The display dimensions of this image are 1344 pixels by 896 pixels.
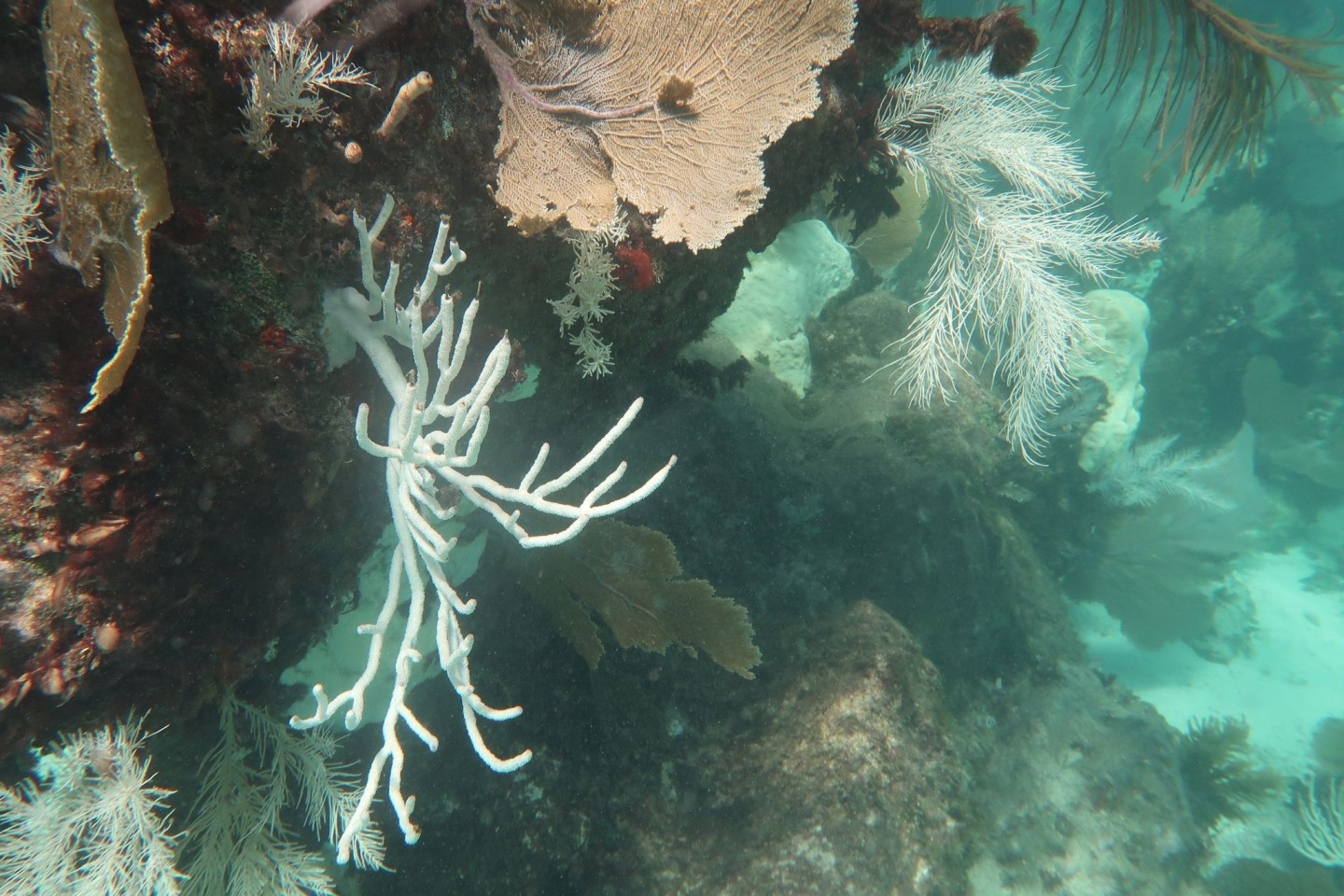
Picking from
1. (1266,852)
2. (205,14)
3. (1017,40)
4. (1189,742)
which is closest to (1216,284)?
(1189,742)

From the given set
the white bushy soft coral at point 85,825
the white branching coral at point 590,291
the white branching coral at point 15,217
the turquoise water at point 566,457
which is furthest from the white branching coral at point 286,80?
the white bushy soft coral at point 85,825

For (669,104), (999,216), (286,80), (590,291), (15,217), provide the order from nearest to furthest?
(15,217) → (286,80) → (669,104) → (590,291) → (999,216)

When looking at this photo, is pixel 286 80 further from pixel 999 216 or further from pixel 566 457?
pixel 999 216

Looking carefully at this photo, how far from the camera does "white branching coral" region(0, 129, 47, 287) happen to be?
1.38 meters

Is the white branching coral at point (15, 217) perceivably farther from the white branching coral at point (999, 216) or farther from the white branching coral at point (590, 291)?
the white branching coral at point (999, 216)

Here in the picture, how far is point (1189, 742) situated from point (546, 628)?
388 inches

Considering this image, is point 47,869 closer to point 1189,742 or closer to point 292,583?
point 292,583

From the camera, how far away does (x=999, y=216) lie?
4055 millimetres

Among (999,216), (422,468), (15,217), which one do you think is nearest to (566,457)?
(422,468)

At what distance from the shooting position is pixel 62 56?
4.13ft

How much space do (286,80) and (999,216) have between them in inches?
165

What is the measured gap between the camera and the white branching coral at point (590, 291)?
242cm

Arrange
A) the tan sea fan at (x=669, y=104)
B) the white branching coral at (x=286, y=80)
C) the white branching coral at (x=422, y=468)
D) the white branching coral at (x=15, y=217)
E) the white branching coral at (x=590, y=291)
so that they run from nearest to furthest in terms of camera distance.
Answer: the white branching coral at (x=15, y=217), the white branching coral at (x=286, y=80), the white branching coral at (x=422, y=468), the tan sea fan at (x=669, y=104), the white branching coral at (x=590, y=291)

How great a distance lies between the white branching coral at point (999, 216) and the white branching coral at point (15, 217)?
158 inches
